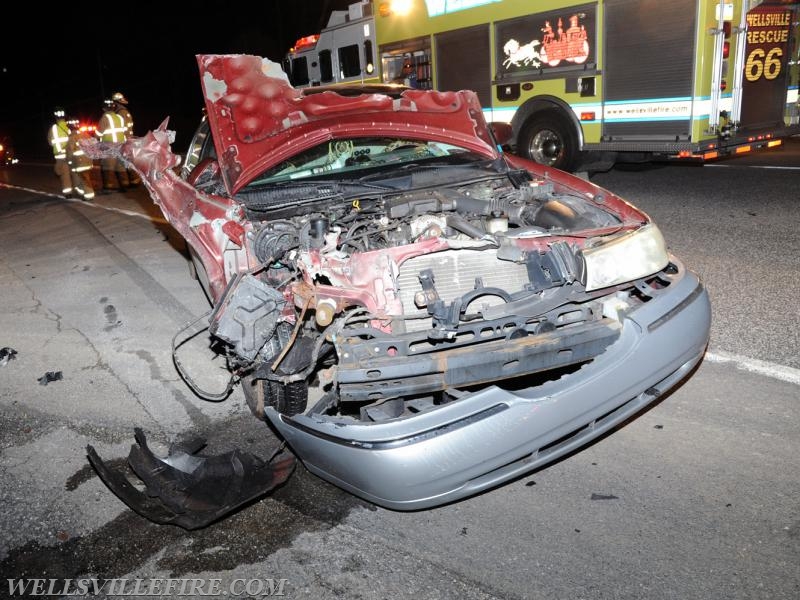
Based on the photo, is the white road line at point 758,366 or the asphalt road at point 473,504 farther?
the white road line at point 758,366

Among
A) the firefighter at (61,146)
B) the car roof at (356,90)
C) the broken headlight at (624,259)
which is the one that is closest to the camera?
the broken headlight at (624,259)

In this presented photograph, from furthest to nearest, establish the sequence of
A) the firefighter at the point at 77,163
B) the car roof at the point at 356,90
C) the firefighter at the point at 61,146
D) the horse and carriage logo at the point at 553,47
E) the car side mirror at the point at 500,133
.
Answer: the firefighter at the point at 61,146 → the firefighter at the point at 77,163 → the horse and carriage logo at the point at 553,47 → the car side mirror at the point at 500,133 → the car roof at the point at 356,90

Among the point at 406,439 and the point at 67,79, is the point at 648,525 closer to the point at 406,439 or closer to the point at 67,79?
the point at 406,439

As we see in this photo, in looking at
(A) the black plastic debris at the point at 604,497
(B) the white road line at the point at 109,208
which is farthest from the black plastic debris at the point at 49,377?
(B) the white road line at the point at 109,208

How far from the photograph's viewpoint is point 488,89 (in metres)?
11.5

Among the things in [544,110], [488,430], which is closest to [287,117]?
[488,430]

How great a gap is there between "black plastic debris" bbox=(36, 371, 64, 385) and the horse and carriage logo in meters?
8.08

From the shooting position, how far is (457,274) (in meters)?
3.43

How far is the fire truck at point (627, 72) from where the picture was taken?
8945mm

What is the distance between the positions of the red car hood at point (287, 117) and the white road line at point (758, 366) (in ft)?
6.32

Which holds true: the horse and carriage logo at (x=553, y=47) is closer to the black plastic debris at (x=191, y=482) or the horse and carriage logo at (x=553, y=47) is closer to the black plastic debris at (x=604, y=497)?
the black plastic debris at (x=604, y=497)

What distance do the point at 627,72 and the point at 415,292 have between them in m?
7.56

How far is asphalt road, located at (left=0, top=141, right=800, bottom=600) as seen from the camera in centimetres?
272

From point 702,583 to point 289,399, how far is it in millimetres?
2114
